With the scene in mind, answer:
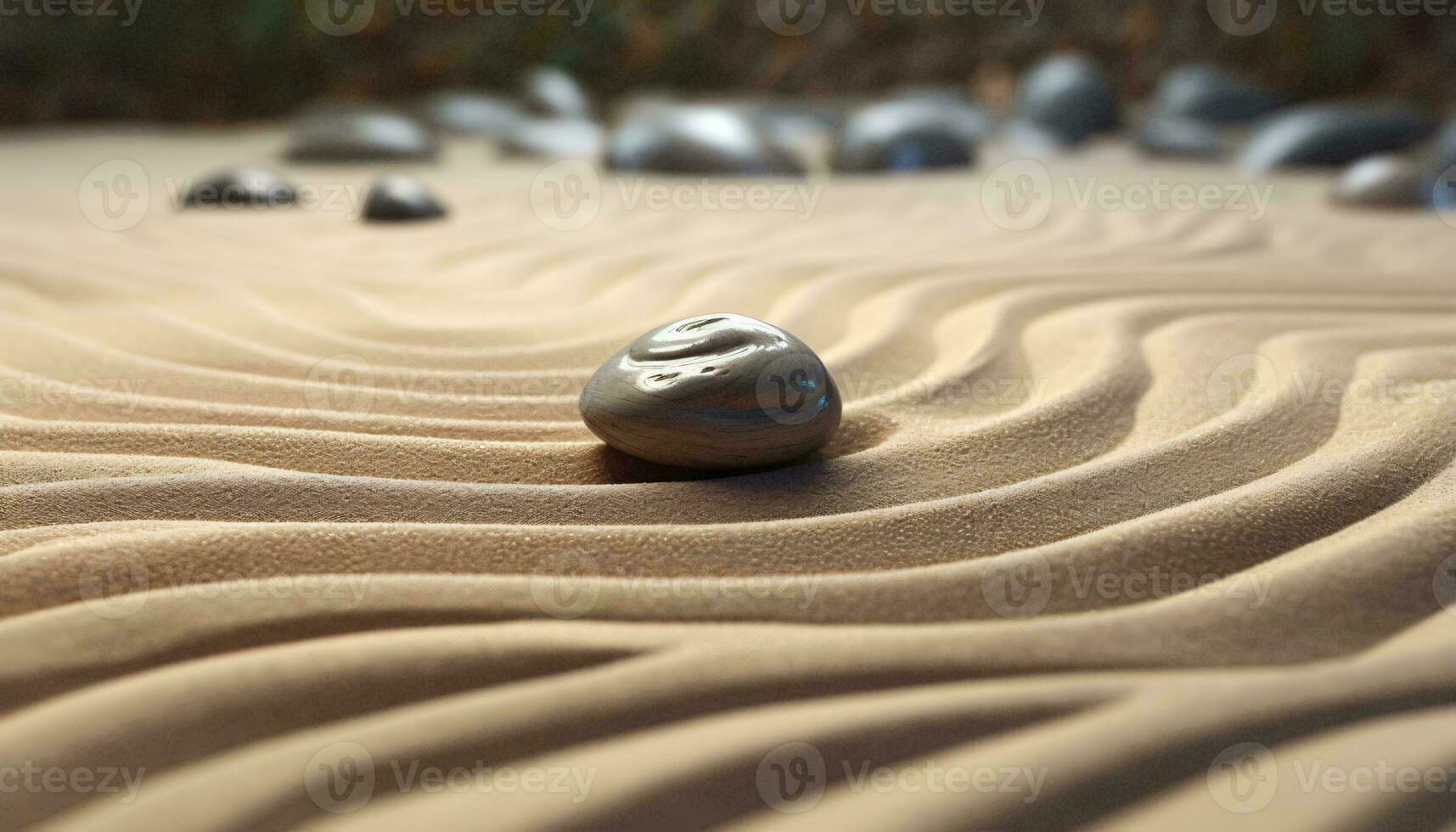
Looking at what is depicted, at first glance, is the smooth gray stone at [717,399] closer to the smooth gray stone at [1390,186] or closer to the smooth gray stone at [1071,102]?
the smooth gray stone at [1390,186]

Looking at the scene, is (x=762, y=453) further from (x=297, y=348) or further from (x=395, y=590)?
(x=297, y=348)

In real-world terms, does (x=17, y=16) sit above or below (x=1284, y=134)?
above

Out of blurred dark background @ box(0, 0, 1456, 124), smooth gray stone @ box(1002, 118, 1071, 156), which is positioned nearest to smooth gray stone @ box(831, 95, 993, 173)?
smooth gray stone @ box(1002, 118, 1071, 156)

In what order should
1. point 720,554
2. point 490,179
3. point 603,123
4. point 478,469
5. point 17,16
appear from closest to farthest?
point 720,554, point 478,469, point 490,179, point 17,16, point 603,123

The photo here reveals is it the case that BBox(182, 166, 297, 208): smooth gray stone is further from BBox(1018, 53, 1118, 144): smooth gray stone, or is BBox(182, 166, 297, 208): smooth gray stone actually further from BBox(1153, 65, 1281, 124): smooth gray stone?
BBox(1153, 65, 1281, 124): smooth gray stone

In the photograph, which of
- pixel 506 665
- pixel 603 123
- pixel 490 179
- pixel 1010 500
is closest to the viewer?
pixel 506 665

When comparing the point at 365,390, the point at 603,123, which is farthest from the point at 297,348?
the point at 603,123
